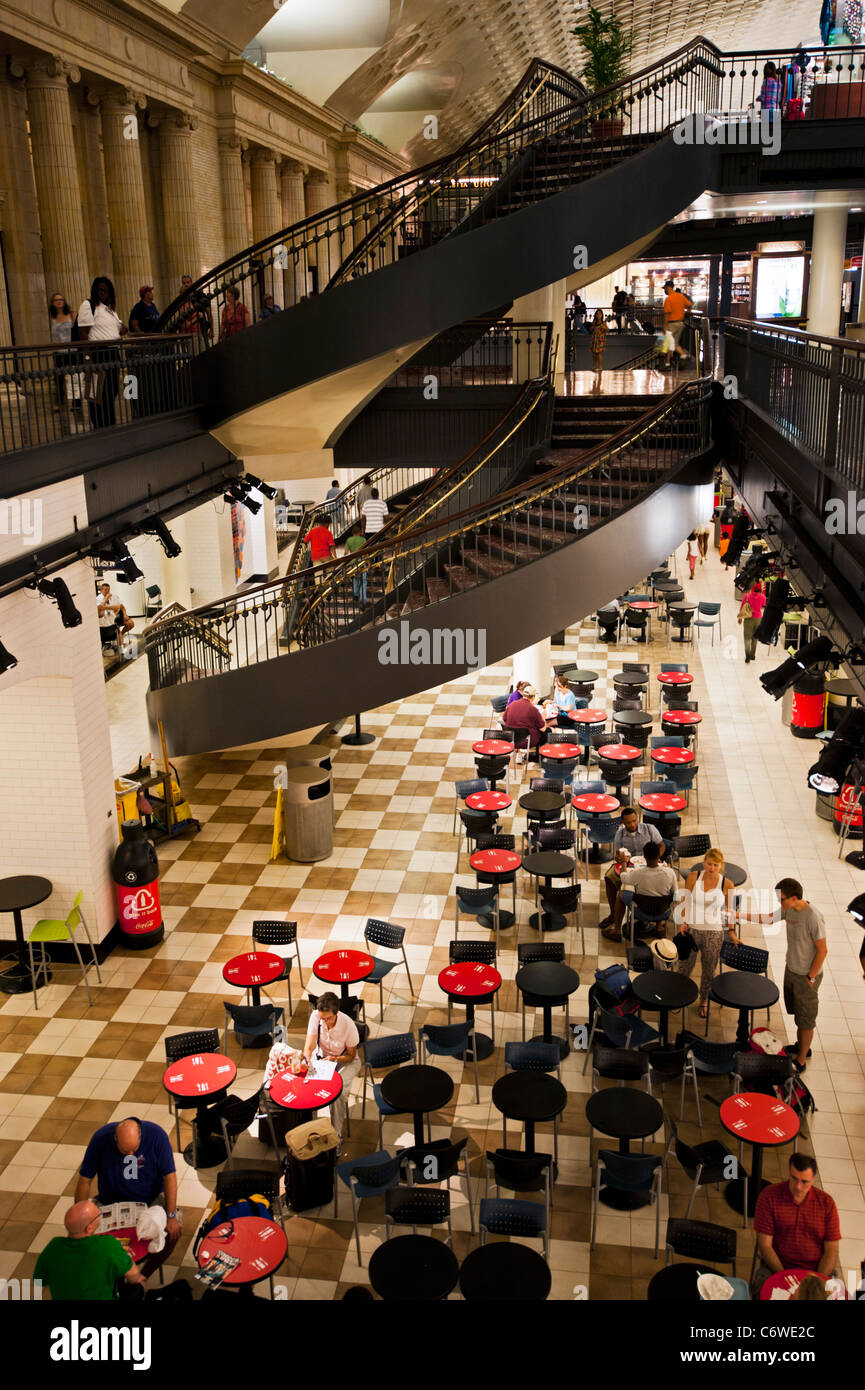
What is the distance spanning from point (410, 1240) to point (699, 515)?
8.56m

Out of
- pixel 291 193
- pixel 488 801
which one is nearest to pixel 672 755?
pixel 488 801

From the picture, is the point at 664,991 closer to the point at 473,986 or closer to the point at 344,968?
the point at 473,986

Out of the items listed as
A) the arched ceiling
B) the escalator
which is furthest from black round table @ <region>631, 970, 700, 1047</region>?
the arched ceiling

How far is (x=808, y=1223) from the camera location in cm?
548

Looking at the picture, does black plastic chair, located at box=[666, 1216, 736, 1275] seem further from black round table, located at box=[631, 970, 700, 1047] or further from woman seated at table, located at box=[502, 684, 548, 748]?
woman seated at table, located at box=[502, 684, 548, 748]

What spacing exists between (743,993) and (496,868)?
8.39 ft

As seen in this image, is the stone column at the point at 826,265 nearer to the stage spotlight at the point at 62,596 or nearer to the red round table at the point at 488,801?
the red round table at the point at 488,801

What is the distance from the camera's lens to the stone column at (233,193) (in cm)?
1891

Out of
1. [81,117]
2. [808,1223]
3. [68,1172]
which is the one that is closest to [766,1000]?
[808,1223]

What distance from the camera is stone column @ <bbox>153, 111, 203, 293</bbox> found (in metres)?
16.8

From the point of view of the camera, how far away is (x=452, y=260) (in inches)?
420

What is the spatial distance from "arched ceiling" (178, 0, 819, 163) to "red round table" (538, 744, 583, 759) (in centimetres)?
1214
